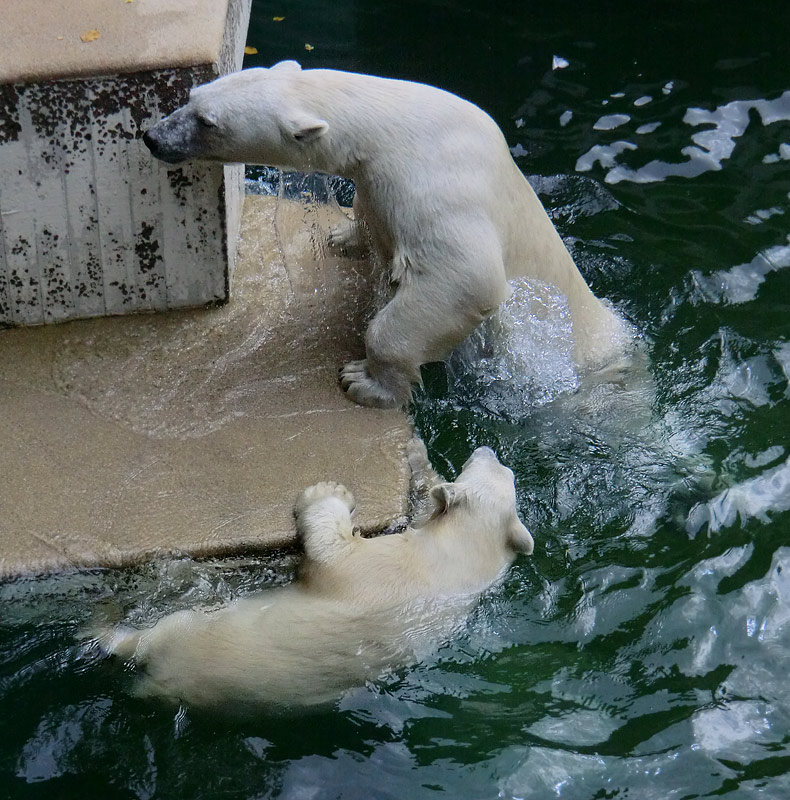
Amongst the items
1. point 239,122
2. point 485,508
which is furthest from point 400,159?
point 485,508

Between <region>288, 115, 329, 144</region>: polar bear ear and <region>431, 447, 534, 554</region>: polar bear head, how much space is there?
1.34 m

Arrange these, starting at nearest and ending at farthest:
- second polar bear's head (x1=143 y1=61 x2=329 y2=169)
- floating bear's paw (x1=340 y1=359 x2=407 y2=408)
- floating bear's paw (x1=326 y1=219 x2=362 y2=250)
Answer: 1. second polar bear's head (x1=143 y1=61 x2=329 y2=169)
2. floating bear's paw (x1=340 y1=359 x2=407 y2=408)
3. floating bear's paw (x1=326 y1=219 x2=362 y2=250)

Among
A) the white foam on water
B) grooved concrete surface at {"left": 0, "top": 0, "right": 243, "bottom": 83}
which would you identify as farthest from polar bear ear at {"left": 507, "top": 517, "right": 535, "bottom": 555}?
grooved concrete surface at {"left": 0, "top": 0, "right": 243, "bottom": 83}

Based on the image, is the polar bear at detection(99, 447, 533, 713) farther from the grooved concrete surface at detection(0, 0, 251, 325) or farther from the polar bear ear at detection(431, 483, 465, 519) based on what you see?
the grooved concrete surface at detection(0, 0, 251, 325)

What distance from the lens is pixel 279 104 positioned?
3627 millimetres

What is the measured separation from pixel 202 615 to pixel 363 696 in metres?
0.56

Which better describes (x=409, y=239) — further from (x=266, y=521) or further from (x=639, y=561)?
(x=639, y=561)

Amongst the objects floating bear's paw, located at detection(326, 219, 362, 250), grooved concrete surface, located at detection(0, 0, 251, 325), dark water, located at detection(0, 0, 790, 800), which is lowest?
dark water, located at detection(0, 0, 790, 800)

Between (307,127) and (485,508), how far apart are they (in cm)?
148

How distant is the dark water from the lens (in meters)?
3.04

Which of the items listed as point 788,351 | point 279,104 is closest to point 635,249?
point 788,351

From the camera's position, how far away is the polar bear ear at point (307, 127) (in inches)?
142

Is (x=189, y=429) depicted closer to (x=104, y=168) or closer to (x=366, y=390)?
(x=366, y=390)

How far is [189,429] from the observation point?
3.82m
